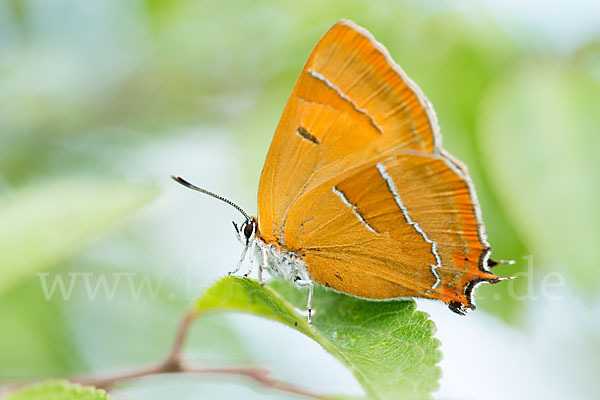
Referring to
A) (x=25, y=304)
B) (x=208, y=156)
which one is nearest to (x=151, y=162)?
(x=208, y=156)

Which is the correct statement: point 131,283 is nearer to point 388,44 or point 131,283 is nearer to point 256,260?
point 256,260

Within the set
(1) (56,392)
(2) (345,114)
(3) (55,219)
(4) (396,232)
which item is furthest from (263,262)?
(1) (56,392)

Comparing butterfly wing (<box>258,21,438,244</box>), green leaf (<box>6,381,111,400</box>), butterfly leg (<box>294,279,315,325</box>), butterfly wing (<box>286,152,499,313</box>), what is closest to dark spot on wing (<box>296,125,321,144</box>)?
butterfly wing (<box>258,21,438,244</box>)

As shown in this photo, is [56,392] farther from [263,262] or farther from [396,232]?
[396,232]

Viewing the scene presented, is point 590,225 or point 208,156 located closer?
point 590,225

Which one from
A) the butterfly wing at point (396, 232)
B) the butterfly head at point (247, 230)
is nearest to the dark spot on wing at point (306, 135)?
the butterfly wing at point (396, 232)

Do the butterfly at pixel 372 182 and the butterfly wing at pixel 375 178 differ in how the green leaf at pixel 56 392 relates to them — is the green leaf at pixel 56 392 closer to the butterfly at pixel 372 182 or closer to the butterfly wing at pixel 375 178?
the butterfly at pixel 372 182
